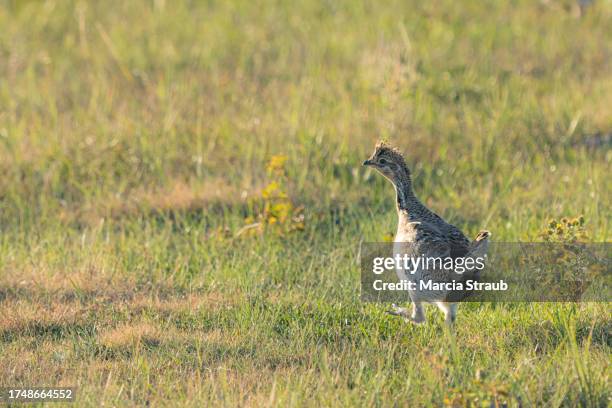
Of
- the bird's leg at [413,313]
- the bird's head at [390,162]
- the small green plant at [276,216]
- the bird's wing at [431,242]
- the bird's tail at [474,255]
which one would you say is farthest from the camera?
the small green plant at [276,216]

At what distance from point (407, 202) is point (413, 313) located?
761mm

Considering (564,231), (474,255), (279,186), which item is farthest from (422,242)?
(279,186)

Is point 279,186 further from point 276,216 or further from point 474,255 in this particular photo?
point 474,255

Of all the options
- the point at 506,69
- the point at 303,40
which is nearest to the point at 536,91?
the point at 506,69

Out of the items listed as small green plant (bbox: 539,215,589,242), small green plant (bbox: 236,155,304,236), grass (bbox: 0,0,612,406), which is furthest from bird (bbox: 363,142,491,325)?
small green plant (bbox: 236,155,304,236)

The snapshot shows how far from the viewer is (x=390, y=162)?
641 centimetres

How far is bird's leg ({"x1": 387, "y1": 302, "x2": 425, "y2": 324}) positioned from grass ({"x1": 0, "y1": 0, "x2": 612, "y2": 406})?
93 mm

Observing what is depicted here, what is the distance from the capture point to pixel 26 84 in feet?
34.0

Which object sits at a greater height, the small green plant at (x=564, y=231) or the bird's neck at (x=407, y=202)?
the bird's neck at (x=407, y=202)

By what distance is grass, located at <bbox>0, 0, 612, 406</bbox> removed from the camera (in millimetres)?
5488

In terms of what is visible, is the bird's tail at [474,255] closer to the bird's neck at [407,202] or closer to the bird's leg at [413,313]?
the bird's leg at [413,313]

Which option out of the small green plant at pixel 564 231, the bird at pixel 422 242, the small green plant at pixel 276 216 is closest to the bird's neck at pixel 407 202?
the bird at pixel 422 242

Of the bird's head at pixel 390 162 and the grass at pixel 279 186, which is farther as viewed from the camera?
the bird's head at pixel 390 162

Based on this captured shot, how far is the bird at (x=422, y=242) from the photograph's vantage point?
5.51 meters
